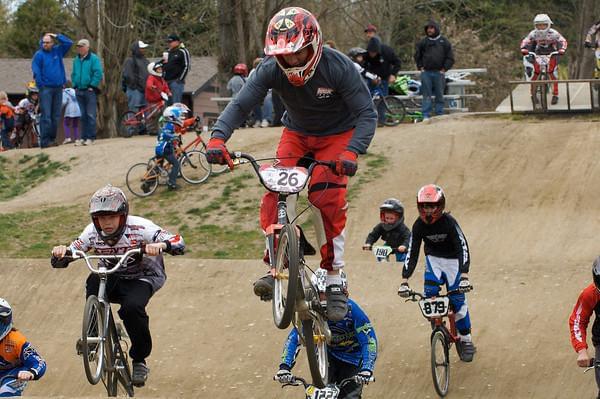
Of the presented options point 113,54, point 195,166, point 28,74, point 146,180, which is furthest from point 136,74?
point 28,74

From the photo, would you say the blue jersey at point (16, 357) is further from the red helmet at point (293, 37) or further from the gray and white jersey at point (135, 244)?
the red helmet at point (293, 37)

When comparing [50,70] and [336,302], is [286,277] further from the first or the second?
[50,70]

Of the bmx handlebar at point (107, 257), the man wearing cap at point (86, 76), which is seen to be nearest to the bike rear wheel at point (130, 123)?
the man wearing cap at point (86, 76)

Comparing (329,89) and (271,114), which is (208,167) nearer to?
(271,114)

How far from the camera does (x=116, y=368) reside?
8906mm

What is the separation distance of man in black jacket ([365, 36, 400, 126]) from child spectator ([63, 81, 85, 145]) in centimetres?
644

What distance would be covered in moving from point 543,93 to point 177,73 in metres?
7.46

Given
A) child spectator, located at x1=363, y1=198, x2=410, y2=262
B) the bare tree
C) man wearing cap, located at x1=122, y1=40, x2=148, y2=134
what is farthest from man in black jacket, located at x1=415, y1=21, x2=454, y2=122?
the bare tree

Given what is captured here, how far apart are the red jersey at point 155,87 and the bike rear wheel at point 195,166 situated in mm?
2656

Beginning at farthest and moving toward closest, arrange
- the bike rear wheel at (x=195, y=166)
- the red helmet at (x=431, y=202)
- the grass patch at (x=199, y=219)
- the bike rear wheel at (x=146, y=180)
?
1. the bike rear wheel at (x=195, y=166)
2. the bike rear wheel at (x=146, y=180)
3. the grass patch at (x=199, y=219)
4. the red helmet at (x=431, y=202)

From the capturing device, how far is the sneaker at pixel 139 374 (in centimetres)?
933

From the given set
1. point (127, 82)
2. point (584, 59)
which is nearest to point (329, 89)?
point (127, 82)

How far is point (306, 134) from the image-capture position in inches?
344

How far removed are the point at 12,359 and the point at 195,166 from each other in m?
11.9
